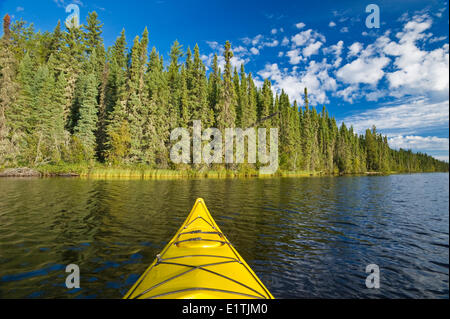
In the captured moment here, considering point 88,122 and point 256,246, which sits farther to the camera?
point 88,122

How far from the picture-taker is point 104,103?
134 feet

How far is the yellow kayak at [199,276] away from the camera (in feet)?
10.8

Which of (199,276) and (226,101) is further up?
(226,101)

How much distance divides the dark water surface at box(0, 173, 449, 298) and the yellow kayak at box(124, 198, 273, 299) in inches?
33.4

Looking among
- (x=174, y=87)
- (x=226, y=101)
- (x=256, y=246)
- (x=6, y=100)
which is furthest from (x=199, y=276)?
(x=174, y=87)

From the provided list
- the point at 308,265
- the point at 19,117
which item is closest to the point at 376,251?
the point at 308,265

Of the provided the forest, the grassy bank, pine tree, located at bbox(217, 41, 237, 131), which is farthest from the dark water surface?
pine tree, located at bbox(217, 41, 237, 131)

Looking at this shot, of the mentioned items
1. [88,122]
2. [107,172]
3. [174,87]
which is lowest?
[107,172]

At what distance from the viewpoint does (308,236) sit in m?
7.98

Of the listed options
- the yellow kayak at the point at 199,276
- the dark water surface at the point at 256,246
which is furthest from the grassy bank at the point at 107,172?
the yellow kayak at the point at 199,276

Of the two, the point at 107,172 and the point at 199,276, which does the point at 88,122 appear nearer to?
the point at 107,172

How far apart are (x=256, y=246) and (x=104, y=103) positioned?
Result: 43.7 metres

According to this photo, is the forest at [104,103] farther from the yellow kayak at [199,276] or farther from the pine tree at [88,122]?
the yellow kayak at [199,276]
